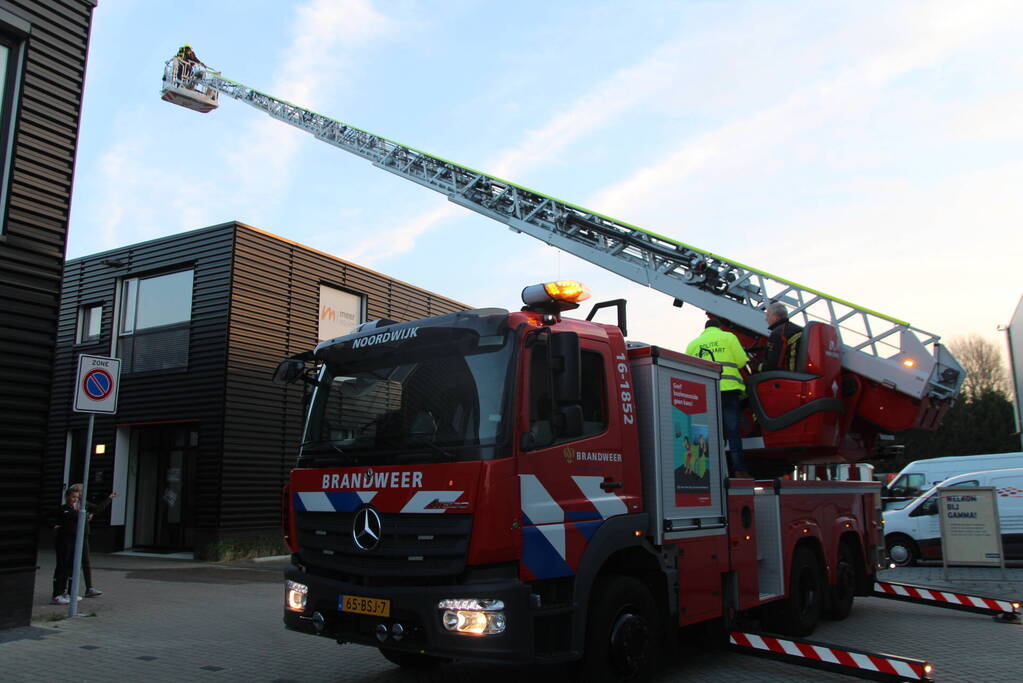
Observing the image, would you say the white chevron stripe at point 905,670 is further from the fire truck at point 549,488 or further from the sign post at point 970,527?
the sign post at point 970,527

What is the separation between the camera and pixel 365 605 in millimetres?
4945

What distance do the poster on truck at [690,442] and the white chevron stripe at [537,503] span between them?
4.90 ft

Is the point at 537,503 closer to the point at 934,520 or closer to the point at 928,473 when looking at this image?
the point at 934,520

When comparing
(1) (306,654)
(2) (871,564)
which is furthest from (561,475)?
(2) (871,564)

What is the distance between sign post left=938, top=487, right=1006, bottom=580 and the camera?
12320mm

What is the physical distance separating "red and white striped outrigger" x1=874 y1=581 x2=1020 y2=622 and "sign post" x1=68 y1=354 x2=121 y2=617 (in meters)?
9.39

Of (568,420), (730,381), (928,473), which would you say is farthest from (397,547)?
(928,473)

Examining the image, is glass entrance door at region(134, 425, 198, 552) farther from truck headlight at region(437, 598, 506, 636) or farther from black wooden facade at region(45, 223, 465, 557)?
truck headlight at region(437, 598, 506, 636)

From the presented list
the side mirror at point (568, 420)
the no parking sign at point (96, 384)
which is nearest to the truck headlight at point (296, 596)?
the side mirror at point (568, 420)

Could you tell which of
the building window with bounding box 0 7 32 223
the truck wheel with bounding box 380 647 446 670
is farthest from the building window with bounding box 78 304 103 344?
the truck wheel with bounding box 380 647 446 670

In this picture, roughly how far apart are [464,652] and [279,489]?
41.8 ft

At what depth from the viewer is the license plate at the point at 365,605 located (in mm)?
4840

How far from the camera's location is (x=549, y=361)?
4980 millimetres

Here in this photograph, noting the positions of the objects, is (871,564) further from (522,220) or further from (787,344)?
(522,220)
